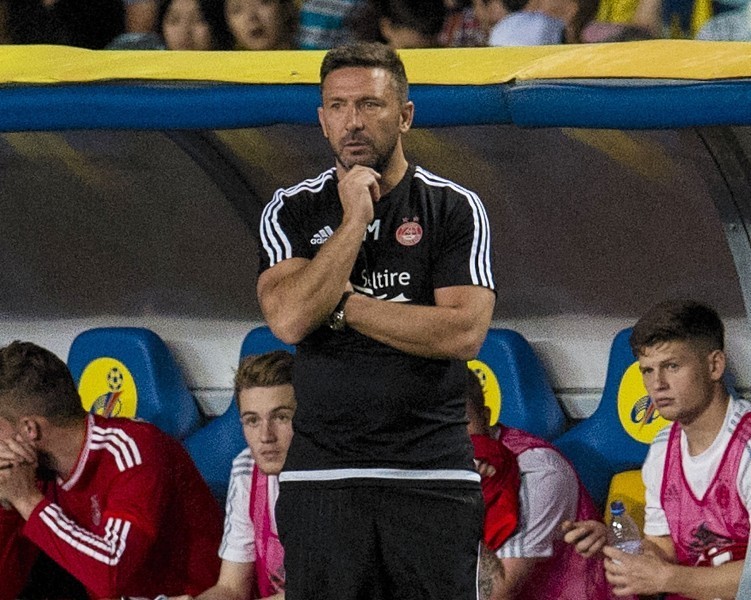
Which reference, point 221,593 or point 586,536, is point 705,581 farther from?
point 221,593

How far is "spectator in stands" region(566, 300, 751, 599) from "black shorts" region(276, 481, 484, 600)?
2.88 ft

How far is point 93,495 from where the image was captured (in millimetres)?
4195

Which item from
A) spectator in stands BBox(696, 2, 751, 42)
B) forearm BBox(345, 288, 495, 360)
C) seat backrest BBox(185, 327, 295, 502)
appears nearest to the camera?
forearm BBox(345, 288, 495, 360)

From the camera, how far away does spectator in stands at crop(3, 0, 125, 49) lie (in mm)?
6152

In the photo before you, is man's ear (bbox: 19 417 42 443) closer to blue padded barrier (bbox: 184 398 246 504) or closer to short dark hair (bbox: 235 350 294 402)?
short dark hair (bbox: 235 350 294 402)

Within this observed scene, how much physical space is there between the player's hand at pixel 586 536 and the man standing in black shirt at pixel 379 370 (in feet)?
2.08

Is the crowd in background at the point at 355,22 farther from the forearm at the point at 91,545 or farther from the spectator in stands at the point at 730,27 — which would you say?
the forearm at the point at 91,545

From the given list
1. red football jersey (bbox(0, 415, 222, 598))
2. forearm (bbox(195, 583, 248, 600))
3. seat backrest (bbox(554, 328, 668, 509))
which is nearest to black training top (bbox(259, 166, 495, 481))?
red football jersey (bbox(0, 415, 222, 598))

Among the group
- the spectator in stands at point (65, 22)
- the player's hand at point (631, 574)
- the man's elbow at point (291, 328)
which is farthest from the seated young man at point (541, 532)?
the spectator in stands at point (65, 22)

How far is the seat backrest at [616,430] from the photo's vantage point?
175 inches

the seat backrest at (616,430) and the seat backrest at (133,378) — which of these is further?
the seat backrest at (133,378)

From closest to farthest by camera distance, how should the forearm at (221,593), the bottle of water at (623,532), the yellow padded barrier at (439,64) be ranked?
the yellow padded barrier at (439,64), the bottle of water at (623,532), the forearm at (221,593)

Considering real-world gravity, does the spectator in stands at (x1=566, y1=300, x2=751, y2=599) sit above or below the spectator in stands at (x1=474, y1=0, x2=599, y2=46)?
below

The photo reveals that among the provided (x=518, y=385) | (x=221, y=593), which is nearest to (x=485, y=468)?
(x=518, y=385)
